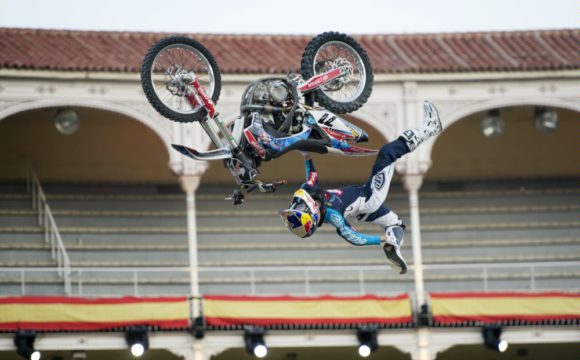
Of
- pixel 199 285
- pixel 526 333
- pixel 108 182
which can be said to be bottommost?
pixel 526 333

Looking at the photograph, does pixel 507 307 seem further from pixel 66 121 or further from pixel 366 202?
pixel 366 202

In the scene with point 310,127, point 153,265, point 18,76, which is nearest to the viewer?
point 310,127

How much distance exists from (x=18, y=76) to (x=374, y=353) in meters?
9.79

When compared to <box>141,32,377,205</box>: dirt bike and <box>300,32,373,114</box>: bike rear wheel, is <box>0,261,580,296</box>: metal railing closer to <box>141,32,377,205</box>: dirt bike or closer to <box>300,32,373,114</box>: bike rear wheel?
<box>300,32,373,114</box>: bike rear wheel

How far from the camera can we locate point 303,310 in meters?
29.1

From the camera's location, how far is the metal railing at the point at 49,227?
99.3 ft

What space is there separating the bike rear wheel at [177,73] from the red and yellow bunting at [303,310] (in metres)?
13.8

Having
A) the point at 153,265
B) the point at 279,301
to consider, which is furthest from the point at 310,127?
the point at 153,265

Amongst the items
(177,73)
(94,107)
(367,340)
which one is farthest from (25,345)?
(177,73)

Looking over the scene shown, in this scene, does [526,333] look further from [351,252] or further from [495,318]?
[351,252]

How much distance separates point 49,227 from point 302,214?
1740cm

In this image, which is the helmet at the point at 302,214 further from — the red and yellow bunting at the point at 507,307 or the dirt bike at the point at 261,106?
the red and yellow bunting at the point at 507,307

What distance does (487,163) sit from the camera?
34375 millimetres

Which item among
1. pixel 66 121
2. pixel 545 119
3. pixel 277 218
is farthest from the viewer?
pixel 277 218
